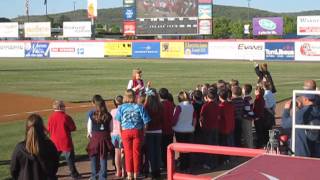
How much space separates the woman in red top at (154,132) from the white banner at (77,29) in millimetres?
73350

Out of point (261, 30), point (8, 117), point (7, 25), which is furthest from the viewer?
point (7, 25)

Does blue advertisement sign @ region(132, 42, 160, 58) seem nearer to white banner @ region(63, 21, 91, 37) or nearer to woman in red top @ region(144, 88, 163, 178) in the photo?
white banner @ region(63, 21, 91, 37)

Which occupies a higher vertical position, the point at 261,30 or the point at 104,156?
the point at 261,30

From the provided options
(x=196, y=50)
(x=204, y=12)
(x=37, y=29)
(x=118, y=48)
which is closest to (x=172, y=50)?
(x=196, y=50)

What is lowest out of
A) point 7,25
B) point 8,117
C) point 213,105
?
point 8,117

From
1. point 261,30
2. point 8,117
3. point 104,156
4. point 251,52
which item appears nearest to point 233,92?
point 104,156

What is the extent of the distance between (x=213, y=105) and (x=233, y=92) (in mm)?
1416

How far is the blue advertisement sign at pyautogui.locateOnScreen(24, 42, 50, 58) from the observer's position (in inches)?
2753

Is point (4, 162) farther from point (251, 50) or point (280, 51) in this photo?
point (251, 50)

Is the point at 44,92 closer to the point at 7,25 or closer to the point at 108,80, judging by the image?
the point at 108,80

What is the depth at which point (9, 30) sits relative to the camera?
86.5m

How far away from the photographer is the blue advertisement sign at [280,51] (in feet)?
180

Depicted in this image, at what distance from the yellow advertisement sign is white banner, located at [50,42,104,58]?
8083mm

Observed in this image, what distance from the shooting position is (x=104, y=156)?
9000 mm
